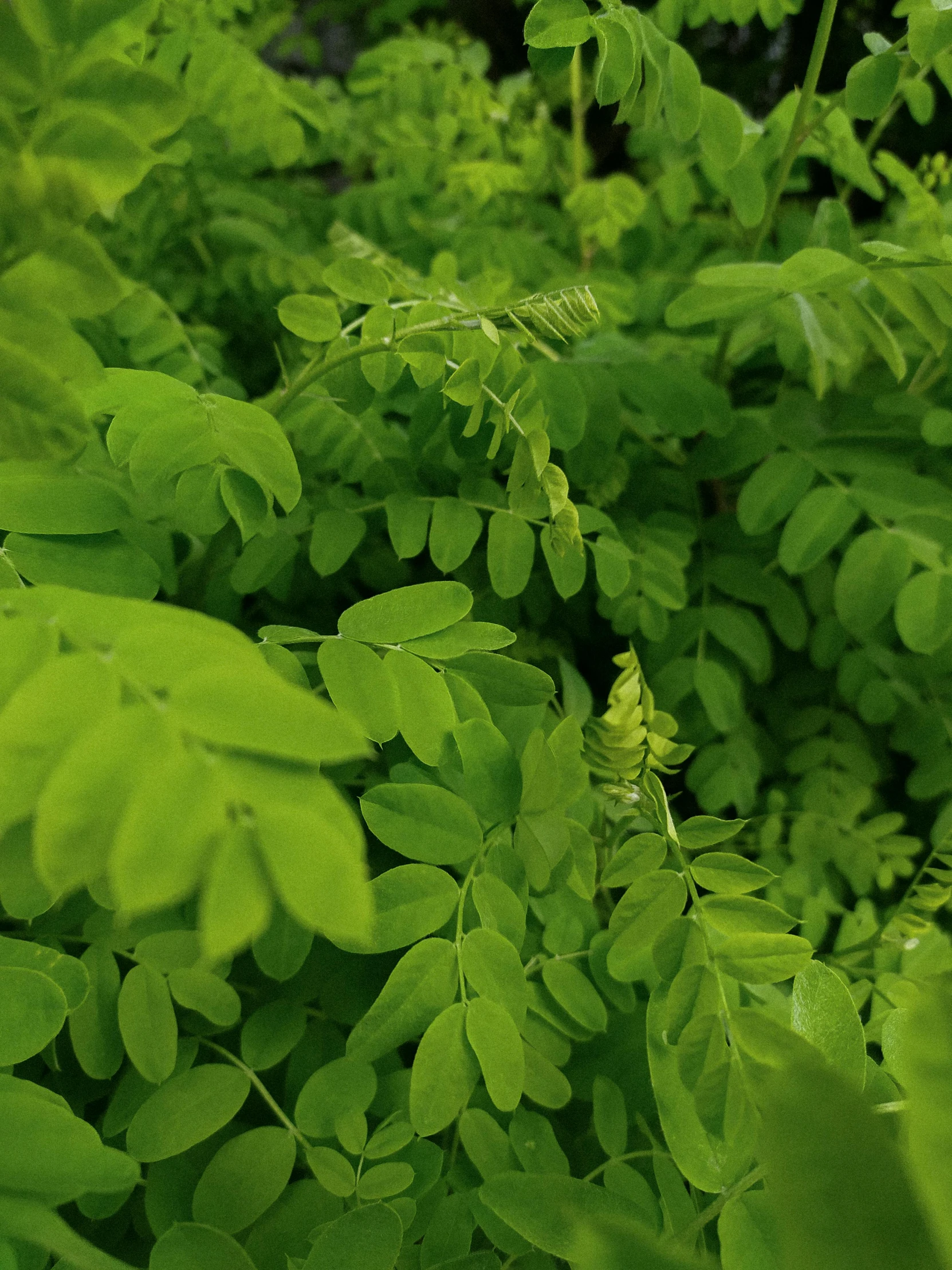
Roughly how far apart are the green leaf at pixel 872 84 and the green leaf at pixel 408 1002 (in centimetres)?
81

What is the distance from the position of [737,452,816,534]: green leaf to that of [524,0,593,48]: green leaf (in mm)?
421

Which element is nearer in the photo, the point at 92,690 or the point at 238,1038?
the point at 92,690

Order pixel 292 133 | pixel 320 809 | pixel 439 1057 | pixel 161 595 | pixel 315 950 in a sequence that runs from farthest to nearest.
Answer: pixel 292 133 < pixel 161 595 < pixel 315 950 < pixel 439 1057 < pixel 320 809

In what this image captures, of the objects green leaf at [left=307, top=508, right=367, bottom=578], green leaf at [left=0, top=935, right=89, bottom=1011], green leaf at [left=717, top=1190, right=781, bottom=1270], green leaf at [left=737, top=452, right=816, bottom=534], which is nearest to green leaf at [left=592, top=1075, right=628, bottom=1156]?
green leaf at [left=717, top=1190, right=781, bottom=1270]

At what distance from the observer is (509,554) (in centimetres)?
72

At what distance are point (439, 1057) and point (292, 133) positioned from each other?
39.5 inches

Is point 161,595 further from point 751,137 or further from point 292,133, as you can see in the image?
point 751,137

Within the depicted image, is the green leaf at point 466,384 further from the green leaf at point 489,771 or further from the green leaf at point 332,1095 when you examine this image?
the green leaf at point 332,1095

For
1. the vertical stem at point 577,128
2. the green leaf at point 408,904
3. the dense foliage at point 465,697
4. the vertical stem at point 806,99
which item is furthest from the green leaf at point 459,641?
the vertical stem at point 577,128

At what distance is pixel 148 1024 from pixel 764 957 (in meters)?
0.36

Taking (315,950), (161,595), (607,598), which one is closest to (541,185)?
(607,598)

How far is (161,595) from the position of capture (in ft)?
2.49

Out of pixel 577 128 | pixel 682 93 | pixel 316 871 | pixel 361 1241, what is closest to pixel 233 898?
pixel 316 871

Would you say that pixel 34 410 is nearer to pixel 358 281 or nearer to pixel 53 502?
pixel 53 502
